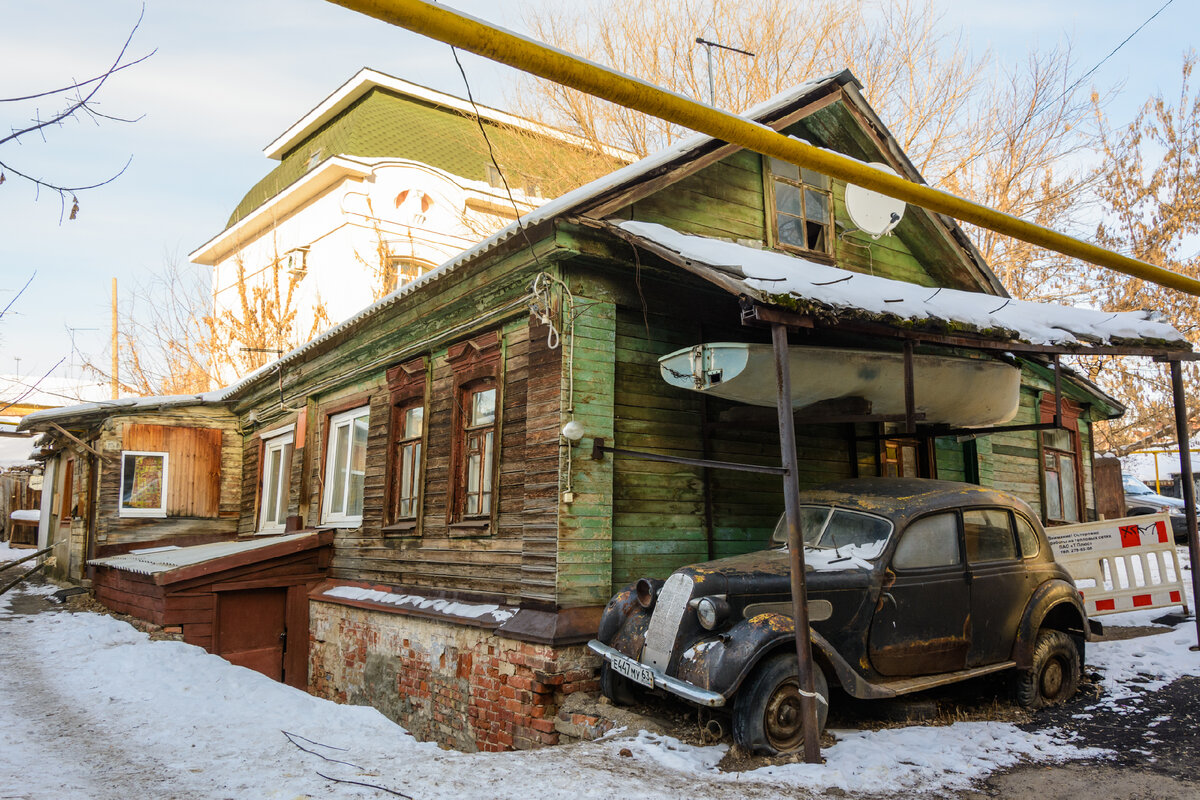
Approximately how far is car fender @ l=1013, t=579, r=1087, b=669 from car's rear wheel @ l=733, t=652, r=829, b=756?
2103 mm

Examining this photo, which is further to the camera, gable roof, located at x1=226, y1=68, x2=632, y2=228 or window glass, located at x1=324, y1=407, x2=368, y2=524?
gable roof, located at x1=226, y1=68, x2=632, y2=228

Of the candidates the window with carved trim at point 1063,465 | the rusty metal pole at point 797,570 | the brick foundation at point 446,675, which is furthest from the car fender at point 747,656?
the window with carved trim at point 1063,465

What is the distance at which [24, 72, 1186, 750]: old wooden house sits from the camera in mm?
6859

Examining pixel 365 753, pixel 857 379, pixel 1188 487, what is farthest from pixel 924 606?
pixel 365 753

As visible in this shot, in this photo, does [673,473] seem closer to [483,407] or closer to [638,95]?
[483,407]

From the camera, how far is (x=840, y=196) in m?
10.1

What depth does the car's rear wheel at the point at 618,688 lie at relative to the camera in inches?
244

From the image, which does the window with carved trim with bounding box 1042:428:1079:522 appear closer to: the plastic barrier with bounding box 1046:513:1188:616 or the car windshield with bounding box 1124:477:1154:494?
the plastic barrier with bounding box 1046:513:1188:616

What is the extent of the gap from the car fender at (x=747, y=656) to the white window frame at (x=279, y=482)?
9272mm

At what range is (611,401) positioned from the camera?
24.1ft

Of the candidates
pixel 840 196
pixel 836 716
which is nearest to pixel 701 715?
pixel 836 716

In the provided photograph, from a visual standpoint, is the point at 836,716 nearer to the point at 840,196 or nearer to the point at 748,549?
the point at 748,549

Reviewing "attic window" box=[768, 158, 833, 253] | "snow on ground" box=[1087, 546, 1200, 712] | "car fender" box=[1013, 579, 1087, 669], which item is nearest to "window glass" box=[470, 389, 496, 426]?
"attic window" box=[768, 158, 833, 253]

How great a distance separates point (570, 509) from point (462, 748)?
2.71 meters
